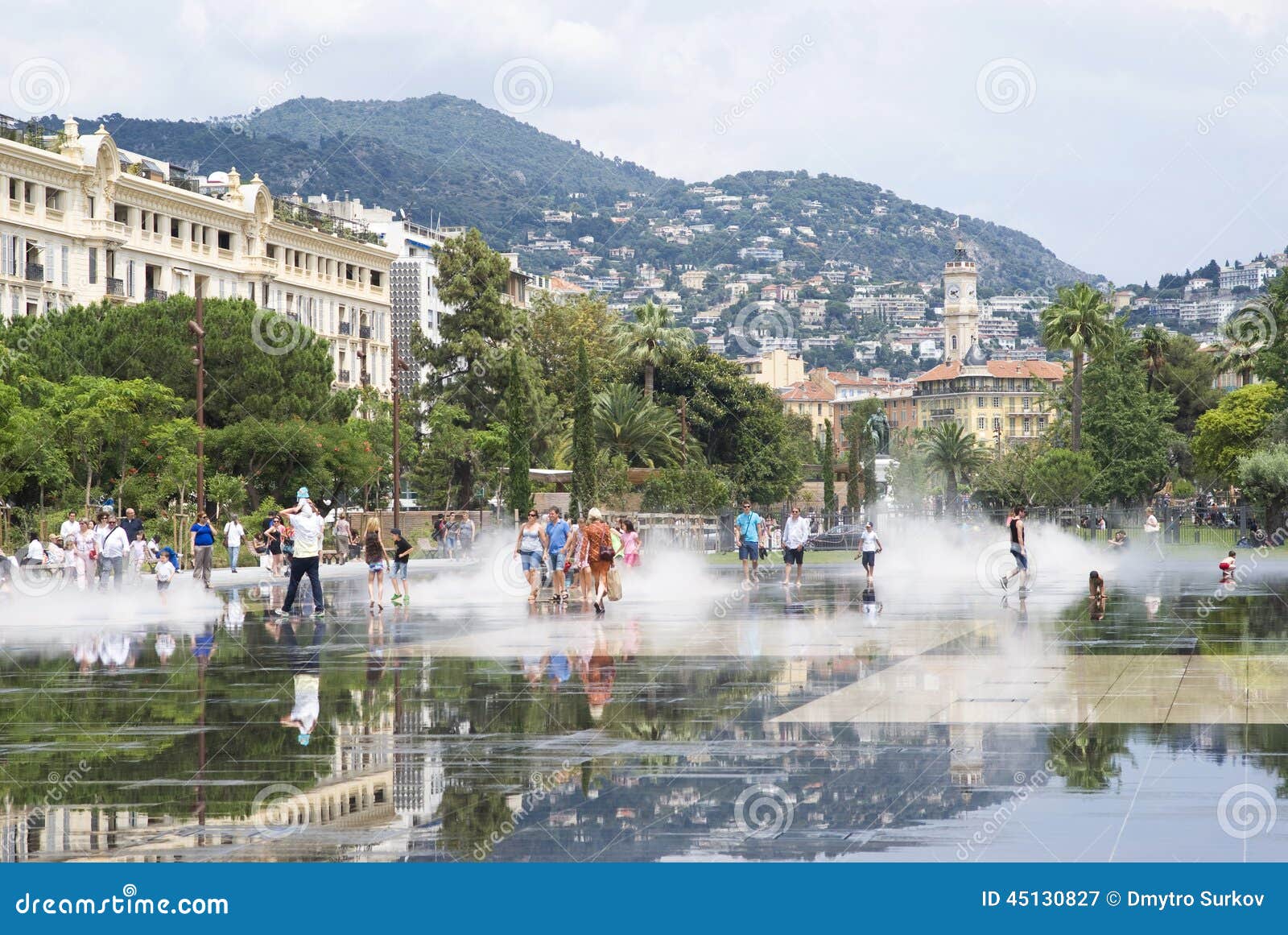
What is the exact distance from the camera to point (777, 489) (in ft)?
296

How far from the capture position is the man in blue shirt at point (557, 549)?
2688 cm

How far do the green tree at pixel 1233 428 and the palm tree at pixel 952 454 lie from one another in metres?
83.6

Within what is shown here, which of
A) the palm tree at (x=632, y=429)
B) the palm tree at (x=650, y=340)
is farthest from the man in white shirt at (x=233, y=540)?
the palm tree at (x=650, y=340)

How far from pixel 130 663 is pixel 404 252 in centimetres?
Result: 10920

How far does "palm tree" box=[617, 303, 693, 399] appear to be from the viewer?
86250 mm

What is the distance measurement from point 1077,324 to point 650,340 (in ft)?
69.5

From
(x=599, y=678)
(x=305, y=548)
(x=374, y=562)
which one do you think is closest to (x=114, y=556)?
(x=374, y=562)

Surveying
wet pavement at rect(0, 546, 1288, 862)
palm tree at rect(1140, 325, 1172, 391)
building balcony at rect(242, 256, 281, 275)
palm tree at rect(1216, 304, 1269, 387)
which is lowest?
wet pavement at rect(0, 546, 1288, 862)

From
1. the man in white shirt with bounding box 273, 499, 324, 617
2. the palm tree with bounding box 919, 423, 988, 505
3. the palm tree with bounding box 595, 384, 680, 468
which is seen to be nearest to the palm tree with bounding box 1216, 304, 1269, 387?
the palm tree with bounding box 595, 384, 680, 468

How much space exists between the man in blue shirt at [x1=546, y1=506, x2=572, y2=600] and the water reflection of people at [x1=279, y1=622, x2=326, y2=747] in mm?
4755

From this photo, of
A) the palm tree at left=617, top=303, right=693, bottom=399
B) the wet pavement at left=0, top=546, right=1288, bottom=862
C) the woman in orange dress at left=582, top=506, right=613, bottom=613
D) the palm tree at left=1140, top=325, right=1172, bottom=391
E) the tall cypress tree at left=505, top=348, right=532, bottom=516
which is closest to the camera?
the wet pavement at left=0, top=546, right=1288, bottom=862

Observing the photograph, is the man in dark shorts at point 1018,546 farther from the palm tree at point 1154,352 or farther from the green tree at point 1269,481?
the palm tree at point 1154,352

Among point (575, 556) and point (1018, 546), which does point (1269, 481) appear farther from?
point (575, 556)

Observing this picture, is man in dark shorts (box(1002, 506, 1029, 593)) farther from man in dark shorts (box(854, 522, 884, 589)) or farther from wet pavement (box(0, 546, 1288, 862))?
wet pavement (box(0, 546, 1288, 862))
